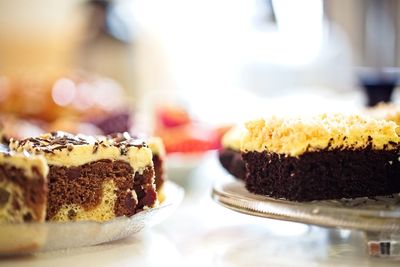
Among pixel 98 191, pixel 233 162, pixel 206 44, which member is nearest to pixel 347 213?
pixel 98 191

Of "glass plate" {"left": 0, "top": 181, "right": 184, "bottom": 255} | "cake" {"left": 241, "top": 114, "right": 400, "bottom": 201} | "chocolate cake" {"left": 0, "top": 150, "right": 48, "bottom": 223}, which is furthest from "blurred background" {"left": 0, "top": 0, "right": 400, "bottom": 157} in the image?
"chocolate cake" {"left": 0, "top": 150, "right": 48, "bottom": 223}

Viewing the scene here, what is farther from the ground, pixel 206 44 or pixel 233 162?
pixel 206 44

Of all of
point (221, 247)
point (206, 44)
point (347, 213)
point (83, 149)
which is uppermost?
point (206, 44)

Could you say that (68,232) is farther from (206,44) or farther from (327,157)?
(206,44)

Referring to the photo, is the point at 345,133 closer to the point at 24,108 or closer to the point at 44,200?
the point at 44,200

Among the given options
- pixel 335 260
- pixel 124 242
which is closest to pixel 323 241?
pixel 335 260

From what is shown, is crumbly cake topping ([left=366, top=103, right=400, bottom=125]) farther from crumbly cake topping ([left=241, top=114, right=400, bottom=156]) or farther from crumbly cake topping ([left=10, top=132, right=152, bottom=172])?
crumbly cake topping ([left=10, top=132, right=152, bottom=172])

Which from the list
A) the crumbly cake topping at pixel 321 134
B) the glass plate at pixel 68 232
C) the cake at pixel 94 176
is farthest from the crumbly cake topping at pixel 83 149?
the crumbly cake topping at pixel 321 134
